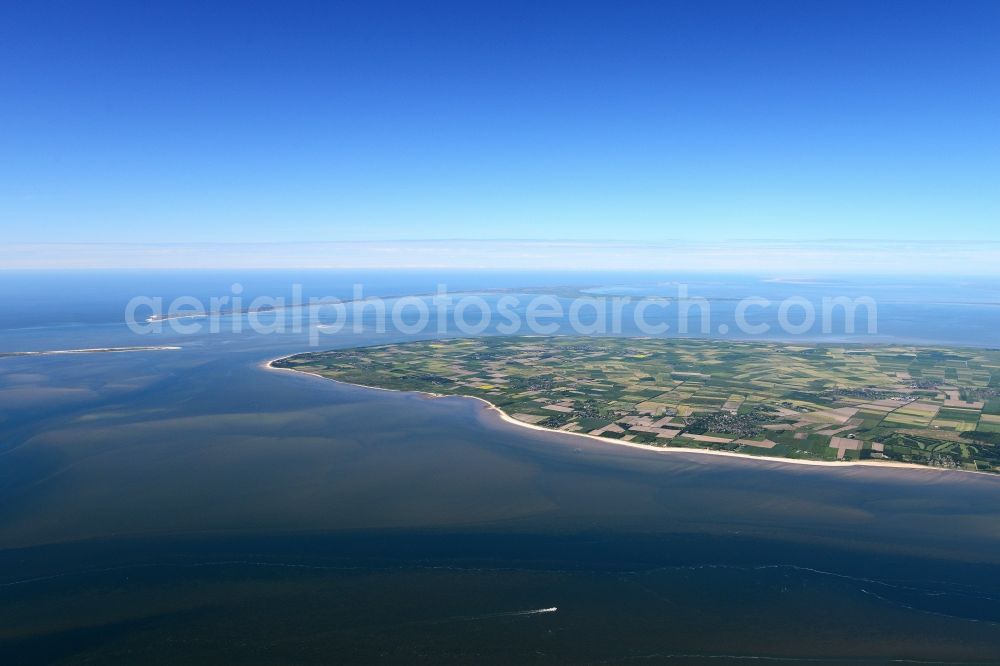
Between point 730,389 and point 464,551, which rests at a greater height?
point 730,389

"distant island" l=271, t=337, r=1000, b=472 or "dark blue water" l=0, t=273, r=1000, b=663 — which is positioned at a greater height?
"distant island" l=271, t=337, r=1000, b=472

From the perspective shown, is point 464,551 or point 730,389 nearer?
point 464,551

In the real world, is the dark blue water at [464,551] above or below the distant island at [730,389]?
below

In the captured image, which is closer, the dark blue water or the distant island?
the dark blue water

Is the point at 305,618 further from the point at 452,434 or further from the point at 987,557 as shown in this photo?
the point at 987,557

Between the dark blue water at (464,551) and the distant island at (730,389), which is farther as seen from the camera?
the distant island at (730,389)
